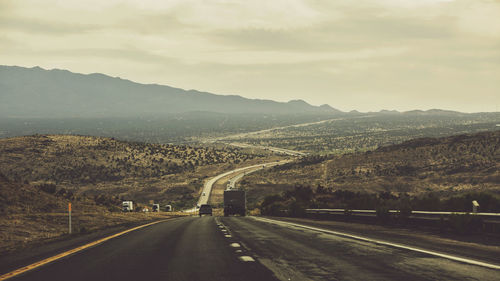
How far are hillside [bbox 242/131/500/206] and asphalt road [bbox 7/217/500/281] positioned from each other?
63.9 meters

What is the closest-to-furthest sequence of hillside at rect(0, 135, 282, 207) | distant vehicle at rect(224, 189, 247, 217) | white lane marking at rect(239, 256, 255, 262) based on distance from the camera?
white lane marking at rect(239, 256, 255, 262) → distant vehicle at rect(224, 189, 247, 217) → hillside at rect(0, 135, 282, 207)

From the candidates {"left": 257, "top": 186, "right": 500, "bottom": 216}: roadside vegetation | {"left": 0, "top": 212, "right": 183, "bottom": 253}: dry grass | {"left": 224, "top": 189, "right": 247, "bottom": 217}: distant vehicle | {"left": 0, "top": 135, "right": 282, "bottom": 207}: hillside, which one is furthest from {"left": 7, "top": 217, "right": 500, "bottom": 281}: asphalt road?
{"left": 0, "top": 135, "right": 282, "bottom": 207}: hillside

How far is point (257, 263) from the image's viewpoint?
979cm

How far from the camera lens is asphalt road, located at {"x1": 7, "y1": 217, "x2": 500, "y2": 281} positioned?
830 cm

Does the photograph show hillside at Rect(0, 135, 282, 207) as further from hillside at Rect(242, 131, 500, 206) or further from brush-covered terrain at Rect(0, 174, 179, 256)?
brush-covered terrain at Rect(0, 174, 179, 256)

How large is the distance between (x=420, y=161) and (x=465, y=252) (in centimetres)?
9696

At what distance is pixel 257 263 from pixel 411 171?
3683 inches

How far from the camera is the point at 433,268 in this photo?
352 inches

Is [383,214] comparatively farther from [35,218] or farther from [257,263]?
[35,218]

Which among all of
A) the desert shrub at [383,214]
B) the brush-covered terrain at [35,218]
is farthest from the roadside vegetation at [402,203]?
the brush-covered terrain at [35,218]

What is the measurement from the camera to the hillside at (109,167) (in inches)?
4641

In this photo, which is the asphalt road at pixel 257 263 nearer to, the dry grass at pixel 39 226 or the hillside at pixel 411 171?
the dry grass at pixel 39 226

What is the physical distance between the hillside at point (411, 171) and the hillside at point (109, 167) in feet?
72.2

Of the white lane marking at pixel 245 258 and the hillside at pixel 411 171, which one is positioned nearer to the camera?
the white lane marking at pixel 245 258
